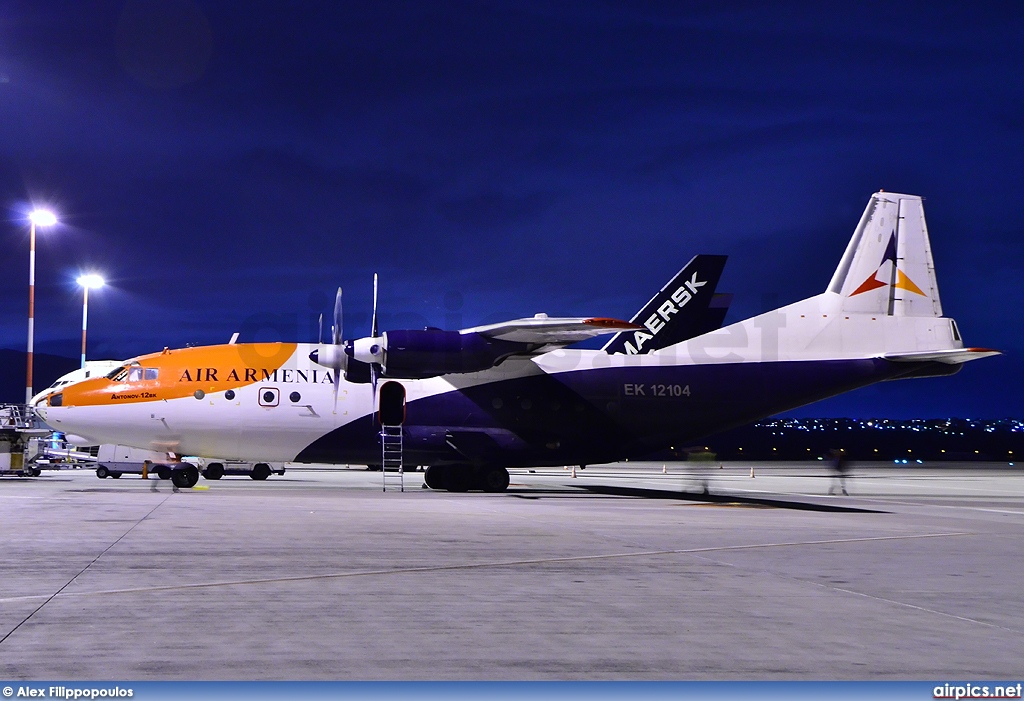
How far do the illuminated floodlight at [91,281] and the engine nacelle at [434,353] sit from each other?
4093cm

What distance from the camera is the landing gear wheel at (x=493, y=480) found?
2895 centimetres

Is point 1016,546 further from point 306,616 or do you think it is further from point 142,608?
point 142,608

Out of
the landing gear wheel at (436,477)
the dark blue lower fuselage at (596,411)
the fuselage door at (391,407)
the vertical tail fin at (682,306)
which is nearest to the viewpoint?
the fuselage door at (391,407)

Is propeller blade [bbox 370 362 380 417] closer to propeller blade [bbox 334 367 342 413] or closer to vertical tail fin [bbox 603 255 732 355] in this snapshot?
propeller blade [bbox 334 367 342 413]

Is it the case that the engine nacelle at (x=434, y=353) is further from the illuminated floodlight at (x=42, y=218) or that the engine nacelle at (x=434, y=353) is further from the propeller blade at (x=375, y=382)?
the illuminated floodlight at (x=42, y=218)

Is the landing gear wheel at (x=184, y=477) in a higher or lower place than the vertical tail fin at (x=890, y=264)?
lower

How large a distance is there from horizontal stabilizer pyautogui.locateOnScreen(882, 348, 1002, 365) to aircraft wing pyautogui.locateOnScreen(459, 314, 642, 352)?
9.66 meters

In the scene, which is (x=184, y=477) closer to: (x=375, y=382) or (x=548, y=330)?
(x=375, y=382)

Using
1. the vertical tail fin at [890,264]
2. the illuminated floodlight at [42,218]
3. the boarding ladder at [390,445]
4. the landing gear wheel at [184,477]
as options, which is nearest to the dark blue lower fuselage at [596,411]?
the boarding ladder at [390,445]

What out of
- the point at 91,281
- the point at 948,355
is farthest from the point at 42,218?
the point at 948,355

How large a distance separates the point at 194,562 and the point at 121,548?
5.84ft

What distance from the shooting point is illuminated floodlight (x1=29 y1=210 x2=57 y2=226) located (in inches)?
1875

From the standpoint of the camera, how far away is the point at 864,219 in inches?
1196

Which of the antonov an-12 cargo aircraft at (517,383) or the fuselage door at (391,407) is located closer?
the antonov an-12 cargo aircraft at (517,383)
